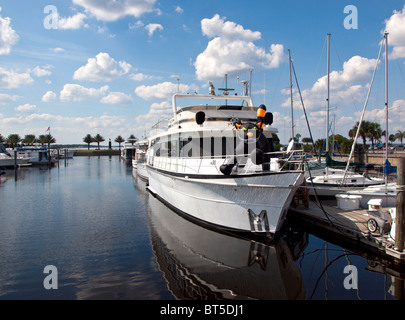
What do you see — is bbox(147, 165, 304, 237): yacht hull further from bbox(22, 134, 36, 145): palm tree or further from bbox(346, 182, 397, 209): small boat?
bbox(22, 134, 36, 145): palm tree

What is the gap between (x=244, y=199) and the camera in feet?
31.9

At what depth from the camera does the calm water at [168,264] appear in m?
7.08

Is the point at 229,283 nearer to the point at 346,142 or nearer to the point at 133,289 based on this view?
the point at 133,289

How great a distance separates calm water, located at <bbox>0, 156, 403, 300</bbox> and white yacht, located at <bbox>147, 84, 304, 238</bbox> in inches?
35.6

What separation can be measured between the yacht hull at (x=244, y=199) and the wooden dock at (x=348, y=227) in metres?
1.89

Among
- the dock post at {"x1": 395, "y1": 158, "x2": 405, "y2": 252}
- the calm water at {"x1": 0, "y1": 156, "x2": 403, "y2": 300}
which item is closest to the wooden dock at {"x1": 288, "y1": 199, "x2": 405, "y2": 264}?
the dock post at {"x1": 395, "y1": 158, "x2": 405, "y2": 252}

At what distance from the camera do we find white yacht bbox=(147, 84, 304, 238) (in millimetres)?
9281

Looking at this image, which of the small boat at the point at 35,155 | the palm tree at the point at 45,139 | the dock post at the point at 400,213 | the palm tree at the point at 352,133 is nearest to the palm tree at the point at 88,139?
the palm tree at the point at 45,139

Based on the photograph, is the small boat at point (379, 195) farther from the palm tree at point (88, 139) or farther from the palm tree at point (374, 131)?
the palm tree at point (88, 139)
